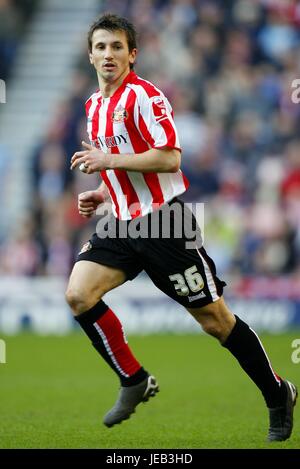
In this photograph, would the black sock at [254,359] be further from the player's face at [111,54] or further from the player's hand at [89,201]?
the player's face at [111,54]

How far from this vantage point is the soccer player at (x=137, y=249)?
5.77 metres

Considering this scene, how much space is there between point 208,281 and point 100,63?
4.53 ft

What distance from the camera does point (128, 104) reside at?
580 cm

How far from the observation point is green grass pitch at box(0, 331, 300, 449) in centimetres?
590

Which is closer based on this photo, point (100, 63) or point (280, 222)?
point (100, 63)

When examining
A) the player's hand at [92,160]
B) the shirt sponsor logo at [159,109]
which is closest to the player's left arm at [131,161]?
the player's hand at [92,160]

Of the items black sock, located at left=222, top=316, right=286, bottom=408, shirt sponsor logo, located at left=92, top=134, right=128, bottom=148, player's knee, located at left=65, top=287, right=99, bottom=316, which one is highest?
shirt sponsor logo, located at left=92, top=134, right=128, bottom=148

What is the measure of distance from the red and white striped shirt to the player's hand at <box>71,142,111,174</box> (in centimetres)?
18

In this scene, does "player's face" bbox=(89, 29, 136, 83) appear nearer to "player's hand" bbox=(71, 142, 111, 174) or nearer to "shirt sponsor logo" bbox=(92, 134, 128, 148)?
"shirt sponsor logo" bbox=(92, 134, 128, 148)

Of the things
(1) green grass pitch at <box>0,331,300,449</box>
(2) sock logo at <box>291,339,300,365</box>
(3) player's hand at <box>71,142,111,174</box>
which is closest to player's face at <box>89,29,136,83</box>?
(3) player's hand at <box>71,142,111,174</box>

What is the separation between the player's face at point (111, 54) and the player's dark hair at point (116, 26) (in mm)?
25
